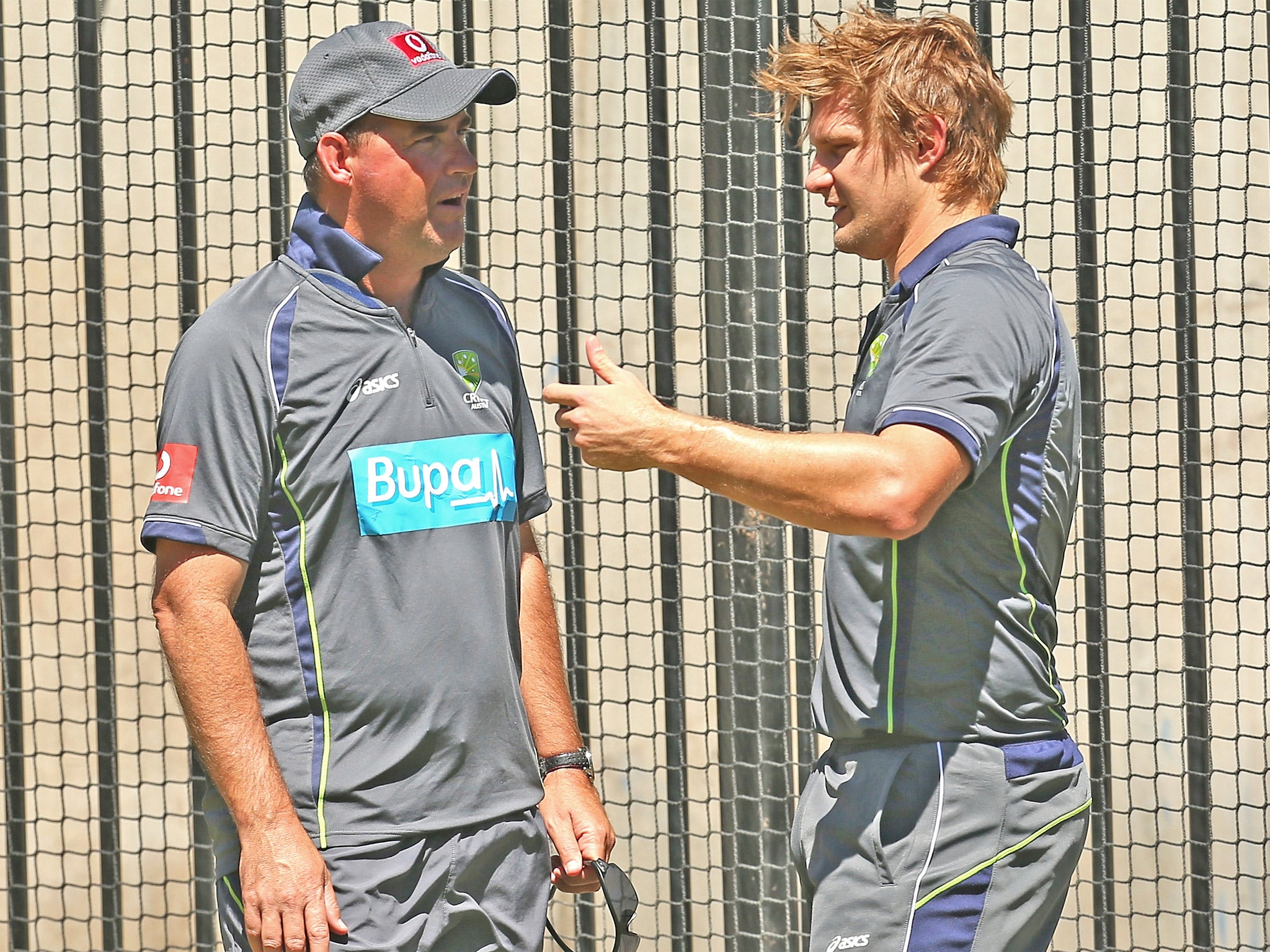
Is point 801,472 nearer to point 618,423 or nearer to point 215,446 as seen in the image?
point 618,423

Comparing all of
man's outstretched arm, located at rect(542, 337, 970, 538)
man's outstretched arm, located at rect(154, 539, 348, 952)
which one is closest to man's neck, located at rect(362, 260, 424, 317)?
man's outstretched arm, located at rect(542, 337, 970, 538)

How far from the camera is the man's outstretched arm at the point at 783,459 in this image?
63.1 inches

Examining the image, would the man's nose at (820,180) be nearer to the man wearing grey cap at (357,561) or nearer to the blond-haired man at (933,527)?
the blond-haired man at (933,527)

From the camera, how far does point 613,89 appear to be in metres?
3.21

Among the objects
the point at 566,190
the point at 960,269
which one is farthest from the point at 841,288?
the point at 960,269

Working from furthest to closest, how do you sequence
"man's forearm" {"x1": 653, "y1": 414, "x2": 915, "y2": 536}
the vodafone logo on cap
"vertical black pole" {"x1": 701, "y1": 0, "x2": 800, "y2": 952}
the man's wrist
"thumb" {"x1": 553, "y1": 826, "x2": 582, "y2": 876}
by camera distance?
"vertical black pole" {"x1": 701, "y1": 0, "x2": 800, "y2": 952} → "thumb" {"x1": 553, "y1": 826, "x2": 582, "y2": 876} → the vodafone logo on cap → the man's wrist → "man's forearm" {"x1": 653, "y1": 414, "x2": 915, "y2": 536}

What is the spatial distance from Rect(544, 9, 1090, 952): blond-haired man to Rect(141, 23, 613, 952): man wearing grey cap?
27cm

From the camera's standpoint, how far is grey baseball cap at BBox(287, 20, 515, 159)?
1909mm

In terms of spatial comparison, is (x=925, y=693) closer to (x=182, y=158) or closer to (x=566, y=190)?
(x=566, y=190)

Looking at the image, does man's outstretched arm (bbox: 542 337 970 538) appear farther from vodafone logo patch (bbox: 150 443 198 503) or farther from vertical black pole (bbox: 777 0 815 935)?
vertical black pole (bbox: 777 0 815 935)

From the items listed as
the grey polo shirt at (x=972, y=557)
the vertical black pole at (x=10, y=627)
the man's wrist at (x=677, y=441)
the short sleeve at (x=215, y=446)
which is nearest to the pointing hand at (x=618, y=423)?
the man's wrist at (x=677, y=441)

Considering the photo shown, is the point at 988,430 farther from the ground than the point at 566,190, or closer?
closer

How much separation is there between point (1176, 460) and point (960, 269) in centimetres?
177

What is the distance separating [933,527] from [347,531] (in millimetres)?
812
